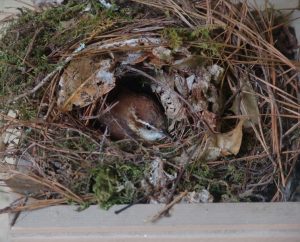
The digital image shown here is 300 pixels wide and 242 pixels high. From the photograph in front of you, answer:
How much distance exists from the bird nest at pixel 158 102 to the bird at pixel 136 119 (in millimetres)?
30

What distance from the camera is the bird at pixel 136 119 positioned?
140 cm

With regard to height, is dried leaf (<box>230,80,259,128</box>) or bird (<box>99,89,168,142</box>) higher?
dried leaf (<box>230,80,259,128</box>)

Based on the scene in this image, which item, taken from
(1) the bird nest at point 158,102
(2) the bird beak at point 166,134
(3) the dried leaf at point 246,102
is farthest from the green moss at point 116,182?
(3) the dried leaf at point 246,102

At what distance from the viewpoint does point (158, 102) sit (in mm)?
1506

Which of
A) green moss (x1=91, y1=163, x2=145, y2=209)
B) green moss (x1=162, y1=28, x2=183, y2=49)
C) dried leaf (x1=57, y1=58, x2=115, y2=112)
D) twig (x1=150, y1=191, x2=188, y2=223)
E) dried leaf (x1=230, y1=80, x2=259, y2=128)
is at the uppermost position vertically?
green moss (x1=162, y1=28, x2=183, y2=49)

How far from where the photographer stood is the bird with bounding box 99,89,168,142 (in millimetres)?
1403

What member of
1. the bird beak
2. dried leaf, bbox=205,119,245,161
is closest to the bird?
the bird beak

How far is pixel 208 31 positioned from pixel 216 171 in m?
0.38

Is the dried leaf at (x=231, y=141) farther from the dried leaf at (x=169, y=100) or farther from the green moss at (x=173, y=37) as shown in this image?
the green moss at (x=173, y=37)

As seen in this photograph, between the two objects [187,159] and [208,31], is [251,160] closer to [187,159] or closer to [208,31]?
[187,159]

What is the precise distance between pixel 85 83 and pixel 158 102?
264 mm

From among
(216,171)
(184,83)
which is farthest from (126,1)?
(216,171)

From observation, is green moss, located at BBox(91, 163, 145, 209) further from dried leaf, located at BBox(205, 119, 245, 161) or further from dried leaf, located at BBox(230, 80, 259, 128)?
dried leaf, located at BBox(230, 80, 259, 128)

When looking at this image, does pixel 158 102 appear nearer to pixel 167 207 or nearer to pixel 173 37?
pixel 173 37
